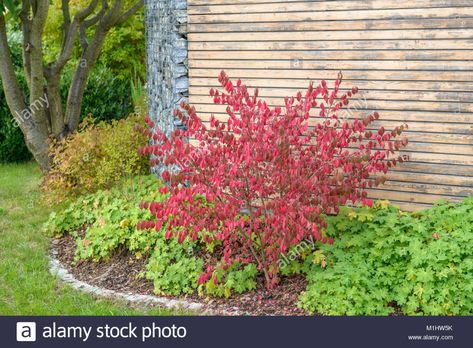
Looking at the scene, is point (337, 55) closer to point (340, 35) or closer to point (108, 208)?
point (340, 35)

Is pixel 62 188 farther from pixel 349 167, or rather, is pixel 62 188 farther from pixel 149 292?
pixel 349 167

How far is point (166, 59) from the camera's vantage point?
7.48m

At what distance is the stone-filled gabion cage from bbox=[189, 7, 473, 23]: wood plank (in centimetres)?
22

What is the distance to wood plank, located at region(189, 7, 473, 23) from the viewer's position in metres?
5.92

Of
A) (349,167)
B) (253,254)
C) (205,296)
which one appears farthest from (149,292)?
(349,167)

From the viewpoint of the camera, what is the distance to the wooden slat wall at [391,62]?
6.00 m

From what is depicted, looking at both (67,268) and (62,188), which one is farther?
(62,188)

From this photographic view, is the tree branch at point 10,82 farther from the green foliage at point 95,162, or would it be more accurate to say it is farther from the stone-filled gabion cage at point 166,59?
the stone-filled gabion cage at point 166,59

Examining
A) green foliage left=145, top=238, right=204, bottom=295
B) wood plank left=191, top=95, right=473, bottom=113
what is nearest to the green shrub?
green foliage left=145, top=238, right=204, bottom=295

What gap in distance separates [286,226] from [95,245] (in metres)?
2.14

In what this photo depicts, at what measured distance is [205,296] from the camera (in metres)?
5.61

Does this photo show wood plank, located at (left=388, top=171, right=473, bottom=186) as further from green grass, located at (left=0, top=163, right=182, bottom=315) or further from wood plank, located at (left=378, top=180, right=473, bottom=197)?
green grass, located at (left=0, top=163, right=182, bottom=315)

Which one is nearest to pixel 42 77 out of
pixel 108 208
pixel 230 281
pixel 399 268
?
pixel 108 208

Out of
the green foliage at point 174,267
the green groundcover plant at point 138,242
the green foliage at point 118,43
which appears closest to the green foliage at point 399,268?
the green groundcover plant at point 138,242
